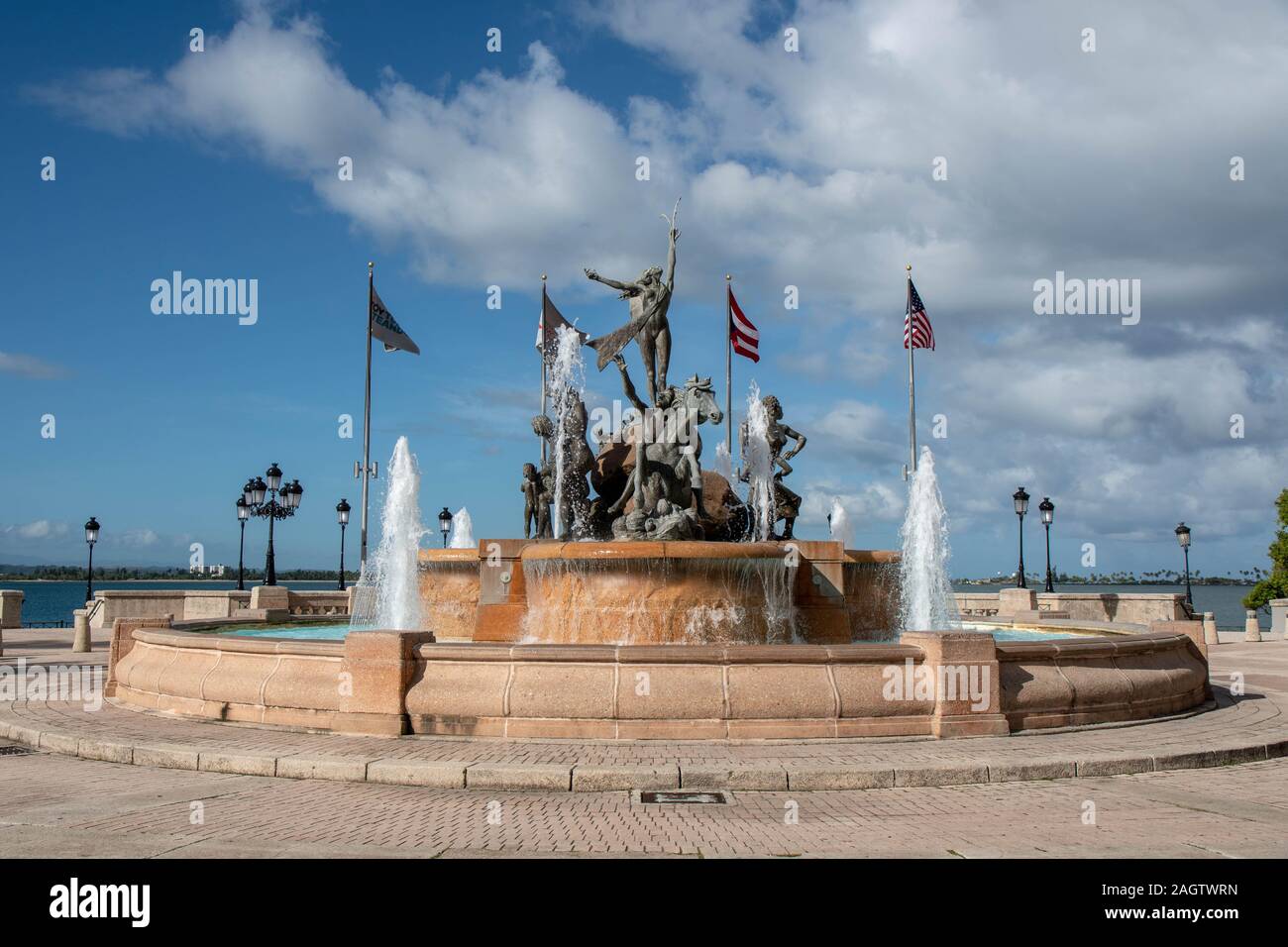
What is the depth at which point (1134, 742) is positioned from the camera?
9.48 meters

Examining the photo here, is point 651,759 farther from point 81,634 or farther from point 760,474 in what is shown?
point 81,634

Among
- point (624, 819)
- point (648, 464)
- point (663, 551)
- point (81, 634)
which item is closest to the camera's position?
point (624, 819)

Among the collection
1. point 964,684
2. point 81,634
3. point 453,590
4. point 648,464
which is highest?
point 648,464

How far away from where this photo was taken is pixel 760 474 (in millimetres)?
18641

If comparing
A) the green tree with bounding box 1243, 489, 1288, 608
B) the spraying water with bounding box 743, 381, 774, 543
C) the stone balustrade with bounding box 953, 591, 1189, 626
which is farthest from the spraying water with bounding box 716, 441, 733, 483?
the green tree with bounding box 1243, 489, 1288, 608

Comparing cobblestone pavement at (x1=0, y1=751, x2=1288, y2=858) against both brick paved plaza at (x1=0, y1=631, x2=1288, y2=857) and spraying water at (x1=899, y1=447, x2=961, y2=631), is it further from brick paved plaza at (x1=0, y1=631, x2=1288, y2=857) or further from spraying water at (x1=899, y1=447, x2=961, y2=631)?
spraying water at (x1=899, y1=447, x2=961, y2=631)

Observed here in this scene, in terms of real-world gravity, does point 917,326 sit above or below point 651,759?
above

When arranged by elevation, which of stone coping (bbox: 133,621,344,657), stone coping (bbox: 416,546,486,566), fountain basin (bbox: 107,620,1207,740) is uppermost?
stone coping (bbox: 416,546,486,566)

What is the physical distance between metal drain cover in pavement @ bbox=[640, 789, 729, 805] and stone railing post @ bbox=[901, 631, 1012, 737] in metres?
2.99

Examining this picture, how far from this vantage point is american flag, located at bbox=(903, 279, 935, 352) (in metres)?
30.3

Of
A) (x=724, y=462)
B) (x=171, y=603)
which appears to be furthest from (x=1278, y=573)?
(x=171, y=603)

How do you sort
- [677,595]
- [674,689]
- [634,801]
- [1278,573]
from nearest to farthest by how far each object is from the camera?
1. [634,801]
2. [674,689]
3. [677,595]
4. [1278,573]

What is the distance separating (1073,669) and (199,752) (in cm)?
879

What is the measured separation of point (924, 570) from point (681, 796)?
1319cm
